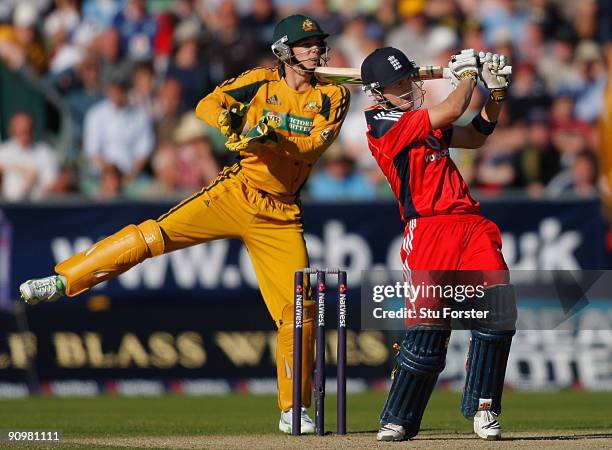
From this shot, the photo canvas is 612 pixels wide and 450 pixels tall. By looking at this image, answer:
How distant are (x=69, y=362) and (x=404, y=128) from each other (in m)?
6.72

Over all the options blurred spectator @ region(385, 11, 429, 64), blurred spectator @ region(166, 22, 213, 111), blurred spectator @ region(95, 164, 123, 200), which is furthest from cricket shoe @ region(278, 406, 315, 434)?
blurred spectator @ region(385, 11, 429, 64)

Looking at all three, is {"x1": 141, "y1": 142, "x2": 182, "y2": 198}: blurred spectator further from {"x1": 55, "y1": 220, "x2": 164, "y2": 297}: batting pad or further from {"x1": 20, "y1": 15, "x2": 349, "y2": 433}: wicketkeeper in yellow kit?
{"x1": 55, "y1": 220, "x2": 164, "y2": 297}: batting pad

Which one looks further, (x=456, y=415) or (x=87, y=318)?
(x=87, y=318)

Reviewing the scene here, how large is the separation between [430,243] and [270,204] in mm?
1522

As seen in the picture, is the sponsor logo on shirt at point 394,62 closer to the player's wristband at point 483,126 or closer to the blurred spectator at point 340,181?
the player's wristband at point 483,126

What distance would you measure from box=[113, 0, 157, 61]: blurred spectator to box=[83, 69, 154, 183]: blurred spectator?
975mm

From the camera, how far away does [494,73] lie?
7.58 metres

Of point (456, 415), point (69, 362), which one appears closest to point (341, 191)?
point (69, 362)

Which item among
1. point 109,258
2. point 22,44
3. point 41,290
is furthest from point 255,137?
point 22,44

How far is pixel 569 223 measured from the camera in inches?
531

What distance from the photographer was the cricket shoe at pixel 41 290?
839 centimetres

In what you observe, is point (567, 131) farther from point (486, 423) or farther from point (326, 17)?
point (486, 423)

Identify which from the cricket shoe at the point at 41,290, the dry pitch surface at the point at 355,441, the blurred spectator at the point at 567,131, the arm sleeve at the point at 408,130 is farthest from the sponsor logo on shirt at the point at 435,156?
the blurred spectator at the point at 567,131

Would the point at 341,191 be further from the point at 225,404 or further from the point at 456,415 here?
the point at 456,415
